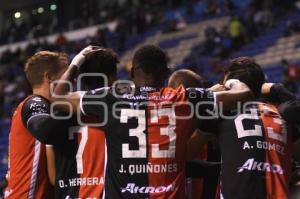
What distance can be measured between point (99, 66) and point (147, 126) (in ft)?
1.65

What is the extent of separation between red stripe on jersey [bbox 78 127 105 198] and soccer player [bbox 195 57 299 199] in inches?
24.7

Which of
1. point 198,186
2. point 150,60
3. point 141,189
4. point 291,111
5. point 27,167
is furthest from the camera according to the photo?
point 198,186

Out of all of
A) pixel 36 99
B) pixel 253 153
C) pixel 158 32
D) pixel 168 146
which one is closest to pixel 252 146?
pixel 253 153

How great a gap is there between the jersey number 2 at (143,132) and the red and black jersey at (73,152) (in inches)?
8.4

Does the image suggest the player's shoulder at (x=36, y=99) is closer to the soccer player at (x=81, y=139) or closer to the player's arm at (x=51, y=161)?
the soccer player at (x=81, y=139)

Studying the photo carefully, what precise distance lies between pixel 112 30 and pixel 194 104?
20.4 m

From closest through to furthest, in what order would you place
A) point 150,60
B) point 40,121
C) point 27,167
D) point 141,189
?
point 141,189, point 150,60, point 40,121, point 27,167

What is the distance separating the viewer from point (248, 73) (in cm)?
380

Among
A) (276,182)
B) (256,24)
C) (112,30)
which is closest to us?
(276,182)

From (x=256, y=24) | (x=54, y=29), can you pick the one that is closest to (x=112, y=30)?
(x=54, y=29)

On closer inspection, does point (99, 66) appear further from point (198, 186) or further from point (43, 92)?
point (198, 186)

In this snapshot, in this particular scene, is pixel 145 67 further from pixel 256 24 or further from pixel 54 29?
pixel 54 29

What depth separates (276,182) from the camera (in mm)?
3650

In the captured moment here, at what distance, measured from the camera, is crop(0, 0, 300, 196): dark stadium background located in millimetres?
16688
